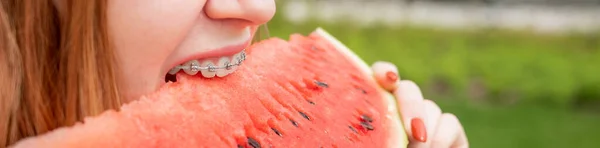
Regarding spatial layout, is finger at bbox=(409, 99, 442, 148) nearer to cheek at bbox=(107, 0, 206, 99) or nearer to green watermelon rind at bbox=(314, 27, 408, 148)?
green watermelon rind at bbox=(314, 27, 408, 148)

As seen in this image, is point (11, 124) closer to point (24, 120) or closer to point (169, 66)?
point (24, 120)

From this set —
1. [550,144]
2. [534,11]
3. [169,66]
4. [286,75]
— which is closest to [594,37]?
[534,11]

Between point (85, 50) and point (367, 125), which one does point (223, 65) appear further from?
point (367, 125)

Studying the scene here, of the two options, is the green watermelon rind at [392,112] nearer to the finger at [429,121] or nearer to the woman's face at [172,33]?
the finger at [429,121]

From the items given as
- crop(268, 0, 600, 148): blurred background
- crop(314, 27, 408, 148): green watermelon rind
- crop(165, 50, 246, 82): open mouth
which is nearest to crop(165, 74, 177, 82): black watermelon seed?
crop(165, 50, 246, 82): open mouth

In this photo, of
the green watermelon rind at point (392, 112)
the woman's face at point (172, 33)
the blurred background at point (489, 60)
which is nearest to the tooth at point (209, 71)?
the woman's face at point (172, 33)

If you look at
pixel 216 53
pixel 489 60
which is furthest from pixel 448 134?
pixel 489 60
